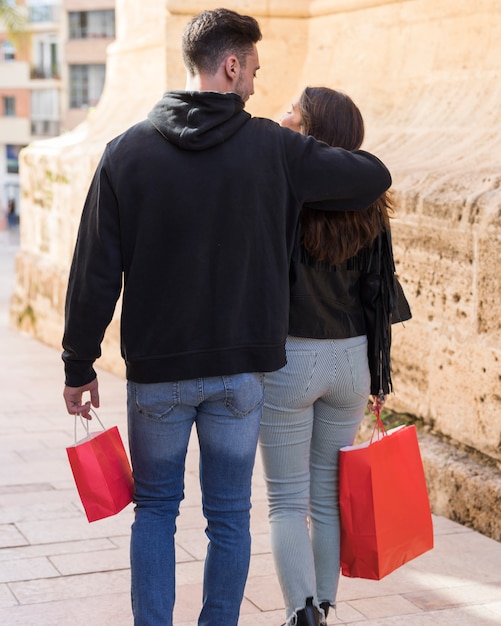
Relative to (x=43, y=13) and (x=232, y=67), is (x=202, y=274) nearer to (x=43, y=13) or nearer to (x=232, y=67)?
(x=232, y=67)

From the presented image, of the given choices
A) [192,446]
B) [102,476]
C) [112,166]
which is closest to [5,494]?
[192,446]

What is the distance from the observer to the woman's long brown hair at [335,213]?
3023 mm

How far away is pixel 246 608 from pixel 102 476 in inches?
34.8

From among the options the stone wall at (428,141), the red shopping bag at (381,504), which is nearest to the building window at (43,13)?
the stone wall at (428,141)

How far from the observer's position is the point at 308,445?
3.20 m

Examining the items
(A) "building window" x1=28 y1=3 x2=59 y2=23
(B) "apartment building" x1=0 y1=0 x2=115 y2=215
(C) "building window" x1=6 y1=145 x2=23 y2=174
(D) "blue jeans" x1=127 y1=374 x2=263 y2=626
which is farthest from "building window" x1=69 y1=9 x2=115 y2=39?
(D) "blue jeans" x1=127 y1=374 x2=263 y2=626

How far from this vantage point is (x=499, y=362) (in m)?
4.37

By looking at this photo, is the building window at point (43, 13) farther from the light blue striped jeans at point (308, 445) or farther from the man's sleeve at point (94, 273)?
the man's sleeve at point (94, 273)

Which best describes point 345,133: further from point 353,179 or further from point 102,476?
point 102,476

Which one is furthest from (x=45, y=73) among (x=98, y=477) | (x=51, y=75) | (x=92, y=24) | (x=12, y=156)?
(x=98, y=477)

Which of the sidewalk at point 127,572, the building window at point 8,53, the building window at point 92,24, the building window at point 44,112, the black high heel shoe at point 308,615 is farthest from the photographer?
the building window at point 8,53

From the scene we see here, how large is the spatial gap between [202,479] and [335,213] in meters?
0.76

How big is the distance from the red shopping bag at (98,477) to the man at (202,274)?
3.4 inches

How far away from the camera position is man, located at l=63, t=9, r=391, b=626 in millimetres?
2773
